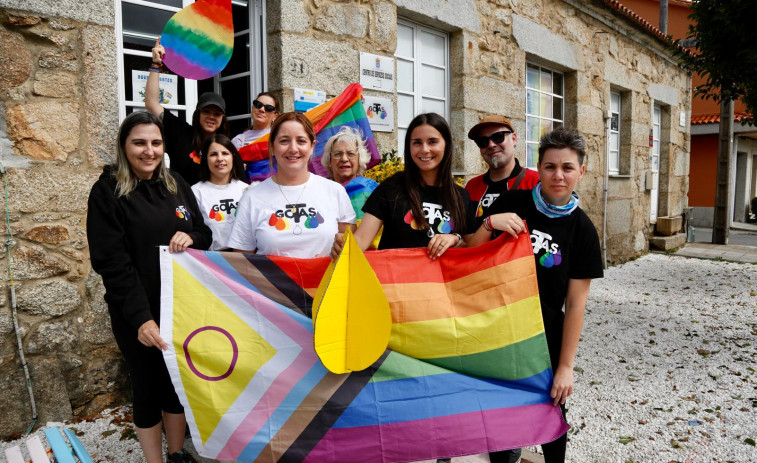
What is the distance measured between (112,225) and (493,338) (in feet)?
5.41

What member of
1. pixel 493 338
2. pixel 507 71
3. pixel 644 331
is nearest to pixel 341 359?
pixel 493 338

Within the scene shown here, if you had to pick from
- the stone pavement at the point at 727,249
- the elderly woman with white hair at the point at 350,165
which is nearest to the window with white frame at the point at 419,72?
the elderly woman with white hair at the point at 350,165

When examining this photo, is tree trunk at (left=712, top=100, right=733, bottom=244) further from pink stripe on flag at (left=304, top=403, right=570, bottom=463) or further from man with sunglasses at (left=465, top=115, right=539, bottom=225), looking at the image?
pink stripe on flag at (left=304, top=403, right=570, bottom=463)

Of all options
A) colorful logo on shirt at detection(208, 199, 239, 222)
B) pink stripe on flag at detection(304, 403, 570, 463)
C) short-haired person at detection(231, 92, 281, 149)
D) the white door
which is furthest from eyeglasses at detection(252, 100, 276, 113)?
the white door

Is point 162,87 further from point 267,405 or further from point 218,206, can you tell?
point 267,405

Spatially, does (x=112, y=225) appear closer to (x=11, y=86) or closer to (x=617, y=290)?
(x=11, y=86)

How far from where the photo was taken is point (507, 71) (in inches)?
265

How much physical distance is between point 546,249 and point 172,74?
309cm

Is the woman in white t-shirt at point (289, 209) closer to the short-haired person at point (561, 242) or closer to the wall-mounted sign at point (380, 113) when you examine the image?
the short-haired person at point (561, 242)

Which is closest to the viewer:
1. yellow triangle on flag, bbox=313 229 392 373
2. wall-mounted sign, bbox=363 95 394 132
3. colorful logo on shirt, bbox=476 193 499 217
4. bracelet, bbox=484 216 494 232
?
yellow triangle on flag, bbox=313 229 392 373

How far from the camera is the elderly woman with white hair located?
301 cm

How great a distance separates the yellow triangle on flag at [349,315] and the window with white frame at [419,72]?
12.3 ft

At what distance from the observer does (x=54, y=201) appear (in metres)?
3.17

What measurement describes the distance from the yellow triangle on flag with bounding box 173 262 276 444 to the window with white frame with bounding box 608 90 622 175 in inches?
369
